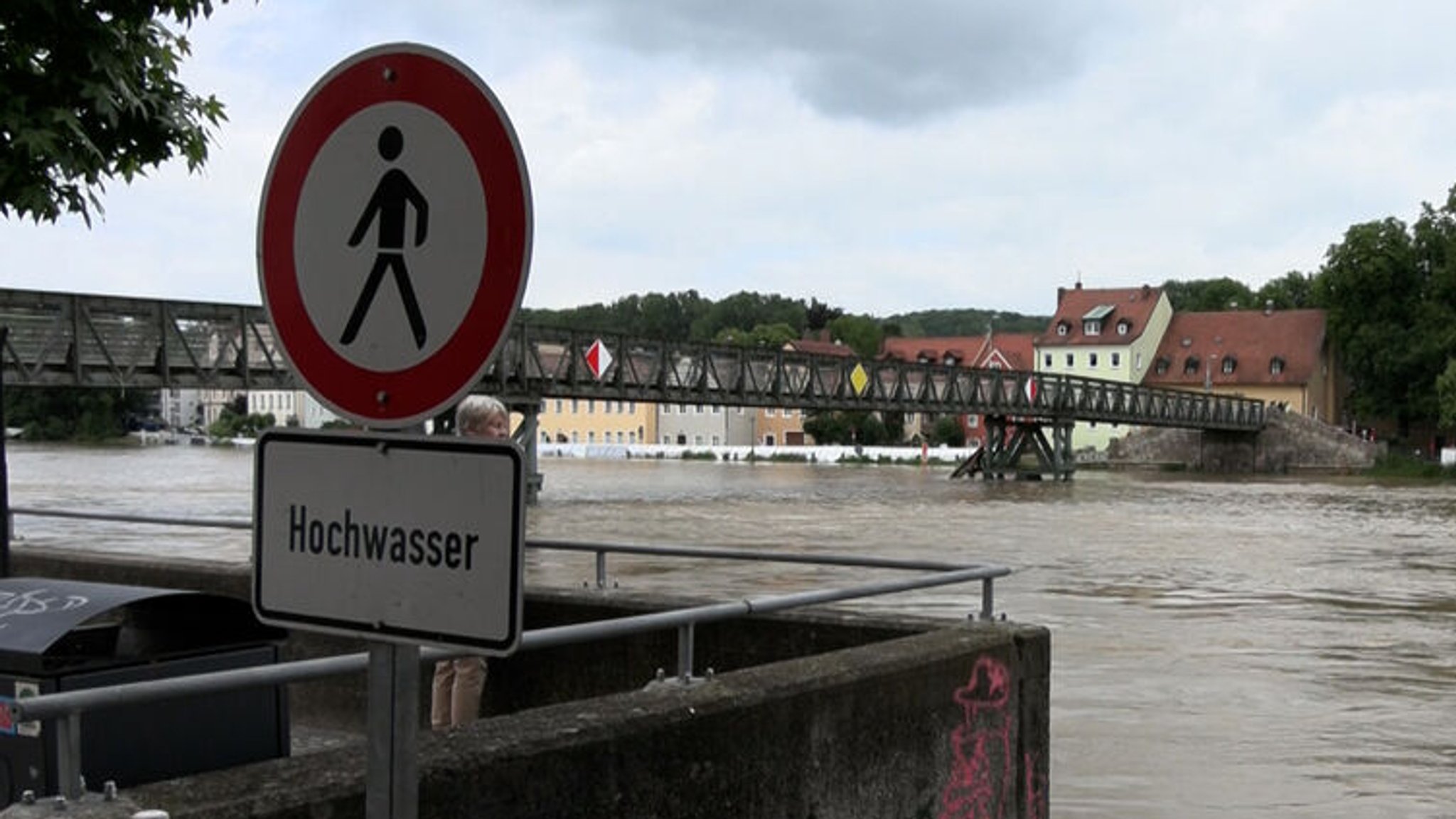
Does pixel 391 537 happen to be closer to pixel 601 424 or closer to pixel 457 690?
pixel 457 690

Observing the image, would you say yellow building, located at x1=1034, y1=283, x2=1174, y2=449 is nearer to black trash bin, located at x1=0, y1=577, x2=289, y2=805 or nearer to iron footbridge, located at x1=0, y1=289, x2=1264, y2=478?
iron footbridge, located at x1=0, y1=289, x2=1264, y2=478

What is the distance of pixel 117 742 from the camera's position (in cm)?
491

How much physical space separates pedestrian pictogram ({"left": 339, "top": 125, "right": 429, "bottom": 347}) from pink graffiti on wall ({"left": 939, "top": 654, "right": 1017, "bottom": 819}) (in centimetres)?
436

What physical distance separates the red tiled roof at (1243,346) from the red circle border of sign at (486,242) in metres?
124

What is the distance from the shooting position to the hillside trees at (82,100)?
7.65 metres

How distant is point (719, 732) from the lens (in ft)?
18.2

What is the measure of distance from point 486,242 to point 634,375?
55.5 m

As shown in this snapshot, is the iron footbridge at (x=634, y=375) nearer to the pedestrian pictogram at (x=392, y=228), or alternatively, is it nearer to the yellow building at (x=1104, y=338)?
the pedestrian pictogram at (x=392, y=228)

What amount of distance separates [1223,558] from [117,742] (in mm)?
29476

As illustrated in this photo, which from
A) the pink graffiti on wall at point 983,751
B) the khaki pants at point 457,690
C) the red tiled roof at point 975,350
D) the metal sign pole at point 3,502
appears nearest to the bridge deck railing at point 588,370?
the metal sign pole at point 3,502

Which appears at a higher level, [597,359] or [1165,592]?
[597,359]

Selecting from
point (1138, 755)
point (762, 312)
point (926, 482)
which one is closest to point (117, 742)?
point (1138, 755)

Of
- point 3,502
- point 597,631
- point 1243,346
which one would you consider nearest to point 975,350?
point 1243,346

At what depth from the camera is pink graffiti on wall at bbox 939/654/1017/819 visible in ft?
22.2
